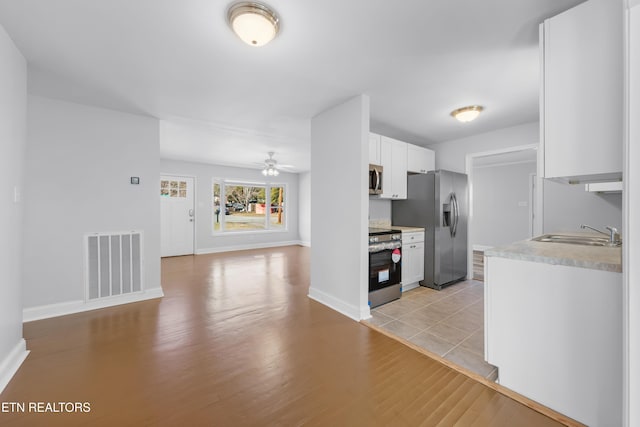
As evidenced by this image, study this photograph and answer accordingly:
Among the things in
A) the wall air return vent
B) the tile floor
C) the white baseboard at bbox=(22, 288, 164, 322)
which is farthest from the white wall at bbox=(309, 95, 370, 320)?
the wall air return vent

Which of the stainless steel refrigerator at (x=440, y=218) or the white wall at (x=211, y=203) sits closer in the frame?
the stainless steel refrigerator at (x=440, y=218)

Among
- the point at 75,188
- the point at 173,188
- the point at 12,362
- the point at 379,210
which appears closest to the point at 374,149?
the point at 379,210

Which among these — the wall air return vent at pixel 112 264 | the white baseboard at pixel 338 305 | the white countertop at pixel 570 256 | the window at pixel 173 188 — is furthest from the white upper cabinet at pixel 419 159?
the window at pixel 173 188

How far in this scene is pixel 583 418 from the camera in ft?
4.69

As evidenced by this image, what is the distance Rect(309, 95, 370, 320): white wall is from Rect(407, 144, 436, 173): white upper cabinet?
159 centimetres

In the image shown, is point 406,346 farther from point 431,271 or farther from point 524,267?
point 431,271

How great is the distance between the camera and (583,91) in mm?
1424

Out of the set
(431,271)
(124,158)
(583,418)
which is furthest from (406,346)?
(124,158)

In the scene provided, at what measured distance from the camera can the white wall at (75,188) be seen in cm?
280

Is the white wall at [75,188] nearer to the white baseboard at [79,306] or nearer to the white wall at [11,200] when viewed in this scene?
the white baseboard at [79,306]

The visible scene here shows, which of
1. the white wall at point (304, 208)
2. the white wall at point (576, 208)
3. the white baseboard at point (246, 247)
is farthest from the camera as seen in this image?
the white wall at point (304, 208)

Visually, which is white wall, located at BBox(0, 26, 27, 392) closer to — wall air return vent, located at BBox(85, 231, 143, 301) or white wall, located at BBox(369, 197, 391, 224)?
wall air return vent, located at BBox(85, 231, 143, 301)

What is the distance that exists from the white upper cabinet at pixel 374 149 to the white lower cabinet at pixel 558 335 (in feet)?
7.03

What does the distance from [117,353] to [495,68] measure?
159 inches
